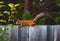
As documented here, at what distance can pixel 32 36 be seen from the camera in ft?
7.09

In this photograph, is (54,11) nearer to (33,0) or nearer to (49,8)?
(49,8)

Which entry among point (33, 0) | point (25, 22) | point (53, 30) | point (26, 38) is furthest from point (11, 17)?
point (33, 0)

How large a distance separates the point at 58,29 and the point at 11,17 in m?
0.62

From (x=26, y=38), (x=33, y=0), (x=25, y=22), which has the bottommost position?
(x=26, y=38)

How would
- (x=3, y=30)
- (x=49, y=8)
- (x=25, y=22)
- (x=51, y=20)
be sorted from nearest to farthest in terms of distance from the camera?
1. (x=3, y=30)
2. (x=25, y=22)
3. (x=51, y=20)
4. (x=49, y=8)

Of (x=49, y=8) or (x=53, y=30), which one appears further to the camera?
(x=49, y=8)

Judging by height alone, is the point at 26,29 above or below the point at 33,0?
below

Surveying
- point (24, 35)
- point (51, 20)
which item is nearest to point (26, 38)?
point (24, 35)

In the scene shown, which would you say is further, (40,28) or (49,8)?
(49,8)

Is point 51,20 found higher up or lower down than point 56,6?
lower down

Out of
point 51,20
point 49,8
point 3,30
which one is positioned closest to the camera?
point 3,30

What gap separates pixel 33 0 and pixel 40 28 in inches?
40.6

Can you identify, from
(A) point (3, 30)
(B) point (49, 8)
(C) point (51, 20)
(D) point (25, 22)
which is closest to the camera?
(A) point (3, 30)

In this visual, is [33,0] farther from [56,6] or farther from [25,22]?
[25,22]
